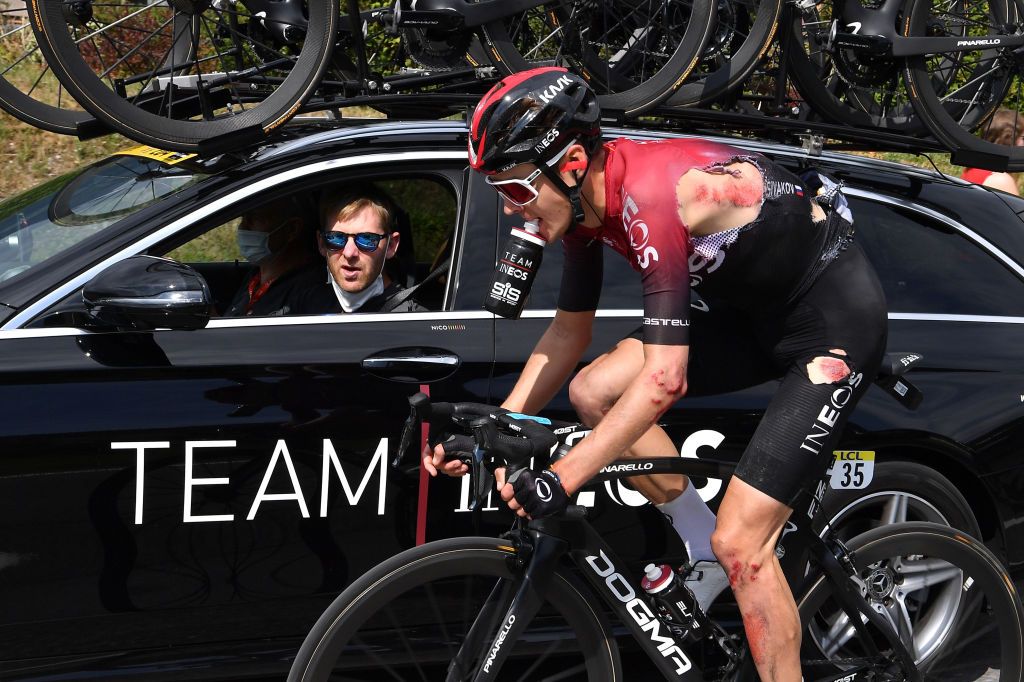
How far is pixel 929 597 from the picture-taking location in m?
3.75

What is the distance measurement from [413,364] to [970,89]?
8.74 feet

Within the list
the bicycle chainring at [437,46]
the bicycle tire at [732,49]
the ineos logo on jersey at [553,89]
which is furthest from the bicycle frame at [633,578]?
the bicycle chainring at [437,46]

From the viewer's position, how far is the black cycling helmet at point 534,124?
2.94 m

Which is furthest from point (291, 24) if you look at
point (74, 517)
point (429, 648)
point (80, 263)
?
point (429, 648)

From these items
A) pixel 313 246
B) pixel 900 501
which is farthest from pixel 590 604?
pixel 313 246

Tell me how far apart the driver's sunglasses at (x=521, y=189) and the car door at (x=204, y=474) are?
867 mm

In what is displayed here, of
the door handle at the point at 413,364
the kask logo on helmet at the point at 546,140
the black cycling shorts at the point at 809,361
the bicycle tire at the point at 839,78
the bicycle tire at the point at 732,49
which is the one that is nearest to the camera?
the kask logo on helmet at the point at 546,140

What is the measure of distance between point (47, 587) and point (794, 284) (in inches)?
87.5

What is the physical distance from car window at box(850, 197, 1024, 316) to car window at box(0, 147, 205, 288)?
226 cm

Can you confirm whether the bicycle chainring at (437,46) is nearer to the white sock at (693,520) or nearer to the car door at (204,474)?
the car door at (204,474)

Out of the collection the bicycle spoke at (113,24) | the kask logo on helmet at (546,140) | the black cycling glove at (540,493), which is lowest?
the black cycling glove at (540,493)

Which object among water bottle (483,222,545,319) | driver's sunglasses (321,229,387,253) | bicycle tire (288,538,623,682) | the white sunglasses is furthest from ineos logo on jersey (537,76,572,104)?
driver's sunglasses (321,229,387,253)

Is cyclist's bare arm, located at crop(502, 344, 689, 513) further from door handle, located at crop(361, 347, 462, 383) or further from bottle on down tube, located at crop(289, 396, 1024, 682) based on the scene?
door handle, located at crop(361, 347, 462, 383)

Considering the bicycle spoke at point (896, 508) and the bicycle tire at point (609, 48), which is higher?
the bicycle tire at point (609, 48)
